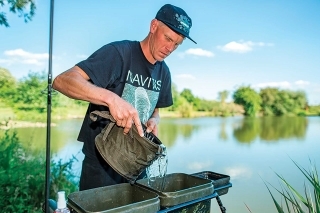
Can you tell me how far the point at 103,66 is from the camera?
57.1 inches

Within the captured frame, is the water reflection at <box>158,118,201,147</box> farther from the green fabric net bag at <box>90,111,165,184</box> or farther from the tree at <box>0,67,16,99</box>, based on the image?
the green fabric net bag at <box>90,111,165,184</box>

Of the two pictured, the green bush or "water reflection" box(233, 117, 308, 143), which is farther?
"water reflection" box(233, 117, 308, 143)

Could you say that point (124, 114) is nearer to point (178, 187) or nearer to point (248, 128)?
point (178, 187)

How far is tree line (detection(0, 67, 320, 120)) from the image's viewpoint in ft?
14.1

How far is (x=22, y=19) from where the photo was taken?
11.5 feet

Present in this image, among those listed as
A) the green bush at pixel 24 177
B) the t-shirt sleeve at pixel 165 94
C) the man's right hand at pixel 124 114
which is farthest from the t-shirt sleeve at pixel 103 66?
the green bush at pixel 24 177

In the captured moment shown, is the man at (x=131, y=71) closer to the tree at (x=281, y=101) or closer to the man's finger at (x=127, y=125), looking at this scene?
the man's finger at (x=127, y=125)

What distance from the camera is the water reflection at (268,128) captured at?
638 cm

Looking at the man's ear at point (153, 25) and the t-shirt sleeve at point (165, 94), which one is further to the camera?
the t-shirt sleeve at point (165, 94)

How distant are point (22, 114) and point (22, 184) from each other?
135 cm

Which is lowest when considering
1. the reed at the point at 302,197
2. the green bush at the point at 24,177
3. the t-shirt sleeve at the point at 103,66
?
the green bush at the point at 24,177

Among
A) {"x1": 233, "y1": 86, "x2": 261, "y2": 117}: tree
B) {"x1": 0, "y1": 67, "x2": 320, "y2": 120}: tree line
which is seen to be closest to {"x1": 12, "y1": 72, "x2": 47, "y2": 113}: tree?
{"x1": 0, "y1": 67, "x2": 320, "y2": 120}: tree line

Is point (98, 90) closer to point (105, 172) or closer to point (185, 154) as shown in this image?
point (105, 172)

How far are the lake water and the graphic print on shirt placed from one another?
104 inches
